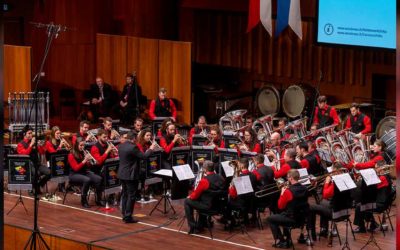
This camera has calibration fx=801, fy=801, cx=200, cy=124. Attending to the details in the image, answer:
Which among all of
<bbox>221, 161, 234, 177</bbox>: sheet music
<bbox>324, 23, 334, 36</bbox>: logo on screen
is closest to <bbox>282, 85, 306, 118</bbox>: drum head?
<bbox>324, 23, 334, 36</bbox>: logo on screen

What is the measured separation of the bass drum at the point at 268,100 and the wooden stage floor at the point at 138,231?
240 inches

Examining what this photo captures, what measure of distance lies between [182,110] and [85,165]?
6339 mm

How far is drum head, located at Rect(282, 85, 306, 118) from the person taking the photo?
1772 cm

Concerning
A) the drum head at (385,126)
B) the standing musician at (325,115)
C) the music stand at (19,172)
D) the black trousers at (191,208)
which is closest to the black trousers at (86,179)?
the music stand at (19,172)

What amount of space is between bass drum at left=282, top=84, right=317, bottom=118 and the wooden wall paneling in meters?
3.29

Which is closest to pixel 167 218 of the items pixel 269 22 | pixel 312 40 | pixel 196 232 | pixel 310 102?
pixel 196 232

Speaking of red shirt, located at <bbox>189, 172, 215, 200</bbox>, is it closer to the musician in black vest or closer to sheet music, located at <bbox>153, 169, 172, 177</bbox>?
sheet music, located at <bbox>153, 169, 172, 177</bbox>

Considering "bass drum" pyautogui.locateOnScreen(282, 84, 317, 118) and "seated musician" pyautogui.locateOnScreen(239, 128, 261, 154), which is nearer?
"seated musician" pyautogui.locateOnScreen(239, 128, 261, 154)

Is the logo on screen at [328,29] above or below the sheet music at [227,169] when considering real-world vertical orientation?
above

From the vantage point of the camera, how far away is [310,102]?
1767cm

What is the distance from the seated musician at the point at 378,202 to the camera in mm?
10750

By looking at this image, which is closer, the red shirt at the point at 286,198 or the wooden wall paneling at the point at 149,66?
the red shirt at the point at 286,198

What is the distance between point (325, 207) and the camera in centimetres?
1039

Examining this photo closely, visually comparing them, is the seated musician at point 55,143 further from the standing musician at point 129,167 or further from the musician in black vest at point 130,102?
the musician in black vest at point 130,102
